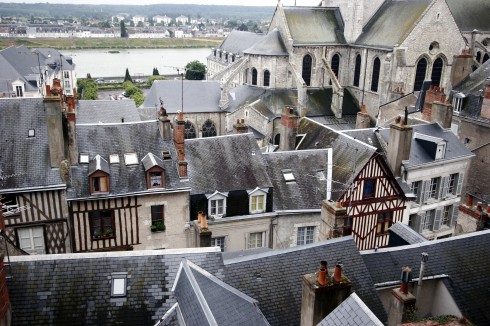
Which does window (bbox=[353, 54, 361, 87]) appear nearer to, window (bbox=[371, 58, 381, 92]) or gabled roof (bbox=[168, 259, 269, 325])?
window (bbox=[371, 58, 381, 92])

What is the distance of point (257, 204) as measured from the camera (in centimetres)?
1557

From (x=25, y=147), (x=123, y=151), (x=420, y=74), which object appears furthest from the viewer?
(x=420, y=74)

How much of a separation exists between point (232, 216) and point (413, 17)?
20.4m

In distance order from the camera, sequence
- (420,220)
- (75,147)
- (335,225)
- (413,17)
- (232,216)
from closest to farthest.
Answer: (335,225) → (75,147) → (232,216) → (420,220) → (413,17)

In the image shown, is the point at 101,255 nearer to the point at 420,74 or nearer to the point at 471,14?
the point at 420,74

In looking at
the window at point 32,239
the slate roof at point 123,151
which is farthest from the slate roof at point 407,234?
the window at point 32,239

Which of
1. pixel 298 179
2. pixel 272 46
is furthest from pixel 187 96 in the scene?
pixel 298 179

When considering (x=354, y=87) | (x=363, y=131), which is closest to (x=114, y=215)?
(x=363, y=131)

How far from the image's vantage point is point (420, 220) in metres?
17.7

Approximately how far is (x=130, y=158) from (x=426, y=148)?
1094 cm

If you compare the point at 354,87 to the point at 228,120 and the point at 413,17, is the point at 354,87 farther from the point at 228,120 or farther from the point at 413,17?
the point at 228,120

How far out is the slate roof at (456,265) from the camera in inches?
392

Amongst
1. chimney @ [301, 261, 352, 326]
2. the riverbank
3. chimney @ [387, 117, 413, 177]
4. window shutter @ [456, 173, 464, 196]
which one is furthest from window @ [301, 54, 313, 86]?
the riverbank

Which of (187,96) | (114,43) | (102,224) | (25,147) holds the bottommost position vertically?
(102,224)
